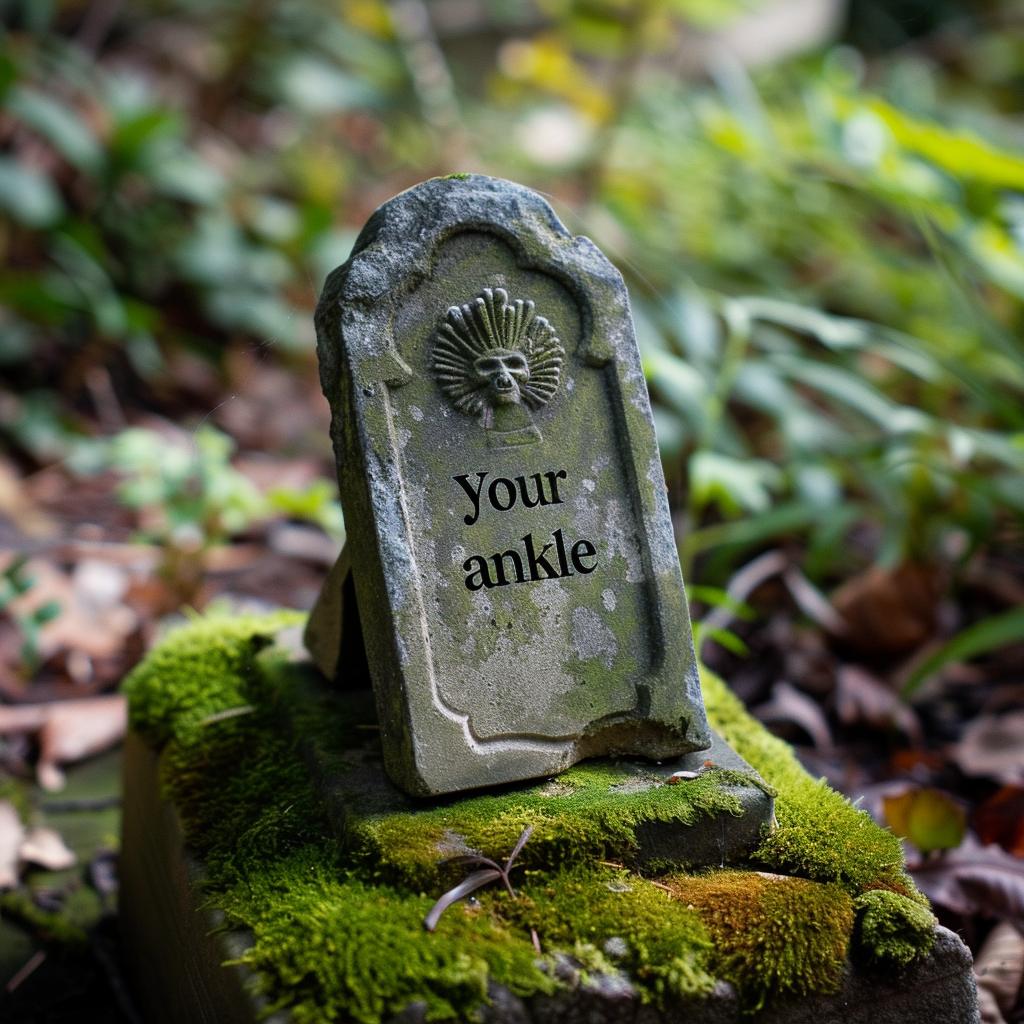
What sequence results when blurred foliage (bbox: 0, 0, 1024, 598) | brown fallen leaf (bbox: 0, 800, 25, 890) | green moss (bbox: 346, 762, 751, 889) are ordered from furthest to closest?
blurred foliage (bbox: 0, 0, 1024, 598), brown fallen leaf (bbox: 0, 800, 25, 890), green moss (bbox: 346, 762, 751, 889)

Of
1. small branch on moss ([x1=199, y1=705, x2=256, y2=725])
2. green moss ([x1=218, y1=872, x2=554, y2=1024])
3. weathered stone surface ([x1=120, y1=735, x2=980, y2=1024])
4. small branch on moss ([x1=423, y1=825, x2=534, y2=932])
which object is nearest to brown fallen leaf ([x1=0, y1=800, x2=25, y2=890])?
weathered stone surface ([x1=120, y1=735, x2=980, y2=1024])

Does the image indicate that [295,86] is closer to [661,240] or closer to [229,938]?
[661,240]

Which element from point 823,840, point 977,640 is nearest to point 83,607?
point 823,840

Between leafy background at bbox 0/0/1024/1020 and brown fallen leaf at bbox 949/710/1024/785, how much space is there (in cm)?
1

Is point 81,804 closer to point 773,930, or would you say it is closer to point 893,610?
point 773,930

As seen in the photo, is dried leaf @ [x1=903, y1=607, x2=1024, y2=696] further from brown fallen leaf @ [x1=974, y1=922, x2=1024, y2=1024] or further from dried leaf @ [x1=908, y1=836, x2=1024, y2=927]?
brown fallen leaf @ [x1=974, y1=922, x2=1024, y2=1024]

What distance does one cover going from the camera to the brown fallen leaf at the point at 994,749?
9.04ft

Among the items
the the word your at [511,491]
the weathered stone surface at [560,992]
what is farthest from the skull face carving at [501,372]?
the weathered stone surface at [560,992]

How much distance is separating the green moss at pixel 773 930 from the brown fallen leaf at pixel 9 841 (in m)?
1.61

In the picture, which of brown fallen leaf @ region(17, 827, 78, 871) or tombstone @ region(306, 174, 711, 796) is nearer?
tombstone @ region(306, 174, 711, 796)

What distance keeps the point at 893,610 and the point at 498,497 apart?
188cm

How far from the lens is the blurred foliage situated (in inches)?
134

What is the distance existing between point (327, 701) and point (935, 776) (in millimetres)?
1638

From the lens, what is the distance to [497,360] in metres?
1.86
